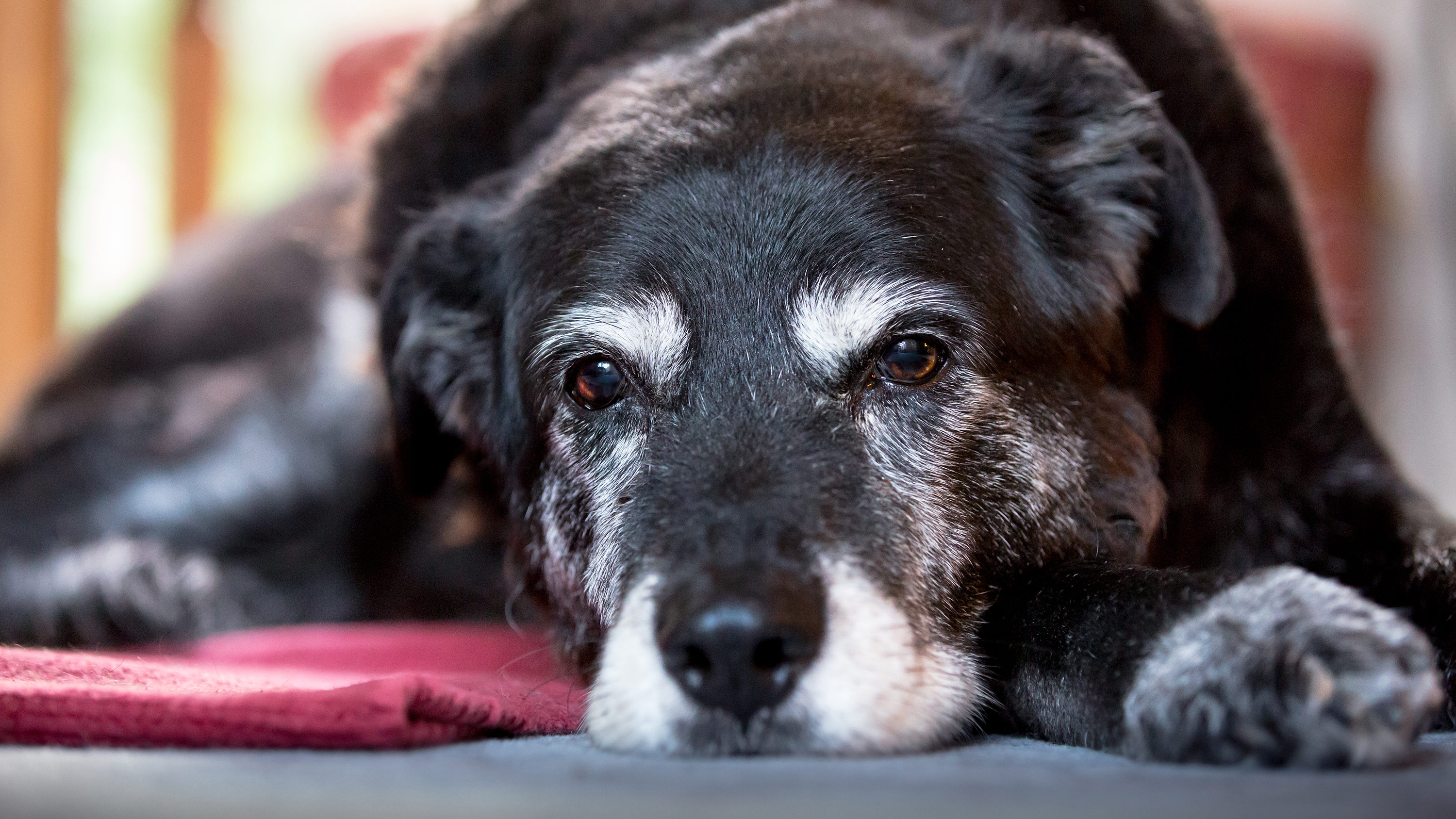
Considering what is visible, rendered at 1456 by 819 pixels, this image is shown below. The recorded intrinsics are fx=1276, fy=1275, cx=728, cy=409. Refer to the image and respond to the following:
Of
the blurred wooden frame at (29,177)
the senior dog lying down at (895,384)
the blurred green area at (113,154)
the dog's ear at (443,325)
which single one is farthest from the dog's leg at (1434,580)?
the blurred green area at (113,154)

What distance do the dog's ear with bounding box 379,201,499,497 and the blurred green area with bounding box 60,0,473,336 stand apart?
10.4ft

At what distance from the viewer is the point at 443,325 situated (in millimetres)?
2465

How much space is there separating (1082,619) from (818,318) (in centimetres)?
55

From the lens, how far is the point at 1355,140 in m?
5.46

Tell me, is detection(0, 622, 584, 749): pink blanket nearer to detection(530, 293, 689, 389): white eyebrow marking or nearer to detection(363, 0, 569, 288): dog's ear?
detection(530, 293, 689, 389): white eyebrow marking

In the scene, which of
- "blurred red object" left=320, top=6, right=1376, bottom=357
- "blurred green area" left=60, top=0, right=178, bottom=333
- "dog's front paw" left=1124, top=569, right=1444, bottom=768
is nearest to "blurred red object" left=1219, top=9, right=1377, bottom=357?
"blurred red object" left=320, top=6, right=1376, bottom=357

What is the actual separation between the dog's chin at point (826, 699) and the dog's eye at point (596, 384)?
435 mm

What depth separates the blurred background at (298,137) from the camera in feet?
17.5

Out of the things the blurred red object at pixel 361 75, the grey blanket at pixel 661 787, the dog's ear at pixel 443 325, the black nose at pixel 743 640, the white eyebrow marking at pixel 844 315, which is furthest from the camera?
the blurred red object at pixel 361 75

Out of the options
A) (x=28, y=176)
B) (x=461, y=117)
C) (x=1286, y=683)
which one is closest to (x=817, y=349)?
(x=1286, y=683)

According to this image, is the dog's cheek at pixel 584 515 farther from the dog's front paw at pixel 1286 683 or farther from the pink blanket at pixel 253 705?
the dog's front paw at pixel 1286 683

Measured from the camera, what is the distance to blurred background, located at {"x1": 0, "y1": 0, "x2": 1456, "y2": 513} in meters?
5.35

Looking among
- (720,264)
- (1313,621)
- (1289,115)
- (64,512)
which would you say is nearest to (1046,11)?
(720,264)

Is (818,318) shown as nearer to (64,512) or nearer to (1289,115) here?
(64,512)
